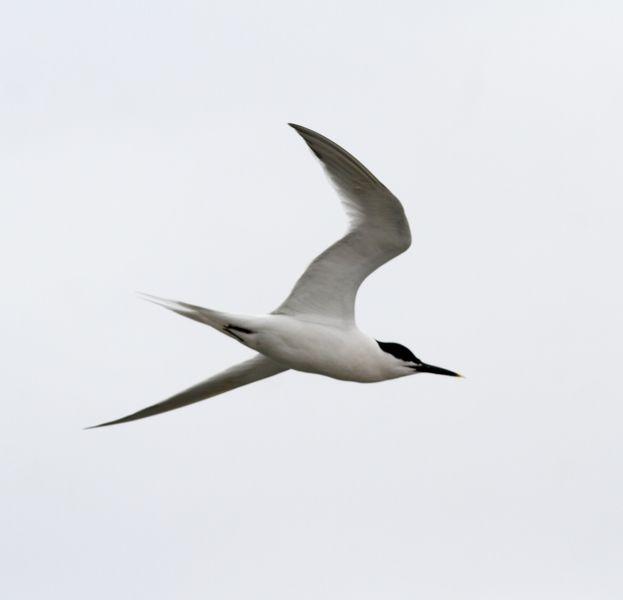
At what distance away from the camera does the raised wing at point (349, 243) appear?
763 inches

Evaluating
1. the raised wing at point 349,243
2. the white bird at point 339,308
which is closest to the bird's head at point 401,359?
the white bird at point 339,308

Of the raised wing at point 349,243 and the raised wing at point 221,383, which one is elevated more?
the raised wing at point 349,243

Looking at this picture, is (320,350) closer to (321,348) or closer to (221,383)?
(321,348)

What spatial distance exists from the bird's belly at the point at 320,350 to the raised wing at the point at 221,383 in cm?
86

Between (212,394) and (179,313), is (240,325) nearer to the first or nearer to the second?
(179,313)

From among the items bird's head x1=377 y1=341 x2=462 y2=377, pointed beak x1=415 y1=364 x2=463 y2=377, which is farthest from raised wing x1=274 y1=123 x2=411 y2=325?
pointed beak x1=415 y1=364 x2=463 y2=377

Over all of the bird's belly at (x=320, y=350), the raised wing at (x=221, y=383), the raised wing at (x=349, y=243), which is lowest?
the raised wing at (x=221, y=383)

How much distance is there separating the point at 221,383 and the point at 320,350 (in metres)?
1.63

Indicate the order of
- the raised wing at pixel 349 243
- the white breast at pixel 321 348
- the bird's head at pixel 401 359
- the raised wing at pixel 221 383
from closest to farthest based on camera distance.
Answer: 1. the raised wing at pixel 349 243
2. the white breast at pixel 321 348
3. the bird's head at pixel 401 359
4. the raised wing at pixel 221 383

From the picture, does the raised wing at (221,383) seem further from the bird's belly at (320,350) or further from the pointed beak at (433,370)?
the pointed beak at (433,370)

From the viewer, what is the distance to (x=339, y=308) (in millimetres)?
20578

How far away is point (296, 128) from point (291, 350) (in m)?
2.29

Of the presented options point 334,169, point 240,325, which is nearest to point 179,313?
point 240,325

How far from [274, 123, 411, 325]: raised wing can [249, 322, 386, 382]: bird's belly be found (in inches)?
6.5
